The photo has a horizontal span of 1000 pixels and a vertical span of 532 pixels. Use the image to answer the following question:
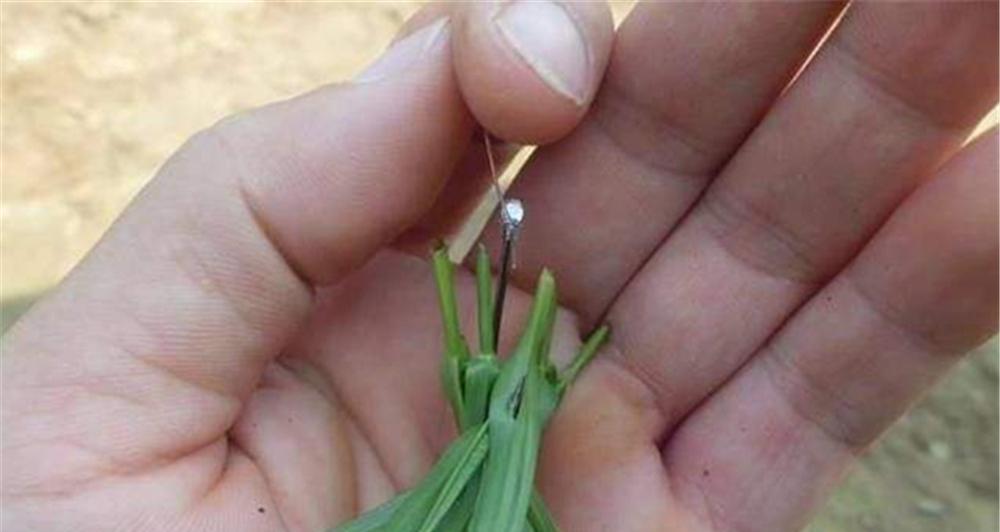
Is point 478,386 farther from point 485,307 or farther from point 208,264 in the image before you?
point 208,264

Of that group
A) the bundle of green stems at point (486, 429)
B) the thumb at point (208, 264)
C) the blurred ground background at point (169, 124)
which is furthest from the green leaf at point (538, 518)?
the blurred ground background at point (169, 124)

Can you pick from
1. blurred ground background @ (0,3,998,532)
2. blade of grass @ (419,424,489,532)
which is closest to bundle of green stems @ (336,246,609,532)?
blade of grass @ (419,424,489,532)

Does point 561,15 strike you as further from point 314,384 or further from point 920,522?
point 920,522

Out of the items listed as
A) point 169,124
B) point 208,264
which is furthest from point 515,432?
point 169,124

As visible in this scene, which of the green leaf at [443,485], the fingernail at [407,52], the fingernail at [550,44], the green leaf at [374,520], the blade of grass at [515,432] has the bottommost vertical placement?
the green leaf at [374,520]

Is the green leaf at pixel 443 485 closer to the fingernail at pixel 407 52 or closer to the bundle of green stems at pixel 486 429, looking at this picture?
the bundle of green stems at pixel 486 429

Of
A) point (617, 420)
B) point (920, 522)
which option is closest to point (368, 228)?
point (617, 420)

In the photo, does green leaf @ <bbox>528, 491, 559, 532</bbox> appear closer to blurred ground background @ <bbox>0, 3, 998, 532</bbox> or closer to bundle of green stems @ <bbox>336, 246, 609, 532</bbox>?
bundle of green stems @ <bbox>336, 246, 609, 532</bbox>
